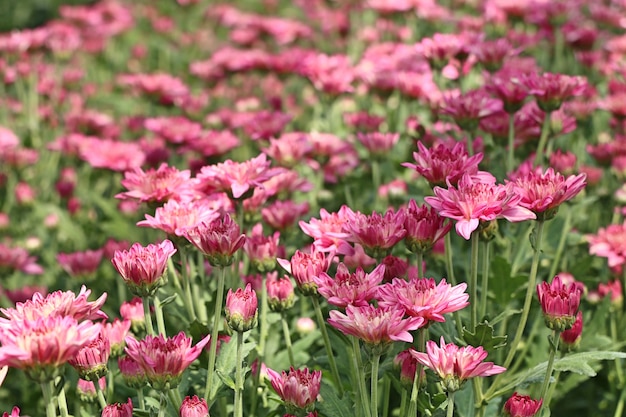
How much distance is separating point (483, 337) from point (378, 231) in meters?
0.33

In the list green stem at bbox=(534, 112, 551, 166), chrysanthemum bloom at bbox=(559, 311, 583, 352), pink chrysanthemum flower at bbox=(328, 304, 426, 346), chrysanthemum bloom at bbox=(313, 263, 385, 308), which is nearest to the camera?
pink chrysanthemum flower at bbox=(328, 304, 426, 346)

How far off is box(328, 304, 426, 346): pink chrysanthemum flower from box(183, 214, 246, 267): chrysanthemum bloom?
1.06 ft

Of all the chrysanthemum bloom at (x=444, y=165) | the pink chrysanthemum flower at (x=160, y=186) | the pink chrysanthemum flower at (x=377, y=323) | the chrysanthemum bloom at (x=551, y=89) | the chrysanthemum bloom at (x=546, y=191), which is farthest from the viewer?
the chrysanthemum bloom at (x=551, y=89)

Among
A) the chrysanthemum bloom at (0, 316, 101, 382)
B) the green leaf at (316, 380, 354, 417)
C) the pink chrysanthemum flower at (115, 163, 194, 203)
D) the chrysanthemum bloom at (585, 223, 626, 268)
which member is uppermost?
the chrysanthemum bloom at (0, 316, 101, 382)

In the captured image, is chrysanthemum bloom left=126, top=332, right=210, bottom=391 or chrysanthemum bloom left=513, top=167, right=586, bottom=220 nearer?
chrysanthemum bloom left=126, top=332, right=210, bottom=391

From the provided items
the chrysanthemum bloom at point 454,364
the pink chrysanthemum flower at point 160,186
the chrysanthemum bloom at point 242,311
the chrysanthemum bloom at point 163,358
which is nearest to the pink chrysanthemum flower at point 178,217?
the pink chrysanthemum flower at point 160,186

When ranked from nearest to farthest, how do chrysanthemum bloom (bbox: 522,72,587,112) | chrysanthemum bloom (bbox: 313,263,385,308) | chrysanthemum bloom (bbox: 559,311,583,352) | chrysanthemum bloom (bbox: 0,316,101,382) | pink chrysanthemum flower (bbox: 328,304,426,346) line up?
chrysanthemum bloom (bbox: 0,316,101,382) → pink chrysanthemum flower (bbox: 328,304,426,346) → chrysanthemum bloom (bbox: 313,263,385,308) → chrysanthemum bloom (bbox: 559,311,583,352) → chrysanthemum bloom (bbox: 522,72,587,112)

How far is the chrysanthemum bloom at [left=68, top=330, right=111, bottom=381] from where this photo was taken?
175 cm

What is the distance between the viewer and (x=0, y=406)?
293cm

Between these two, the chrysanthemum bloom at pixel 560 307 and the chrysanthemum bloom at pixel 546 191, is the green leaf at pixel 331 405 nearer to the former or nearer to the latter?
the chrysanthemum bloom at pixel 560 307

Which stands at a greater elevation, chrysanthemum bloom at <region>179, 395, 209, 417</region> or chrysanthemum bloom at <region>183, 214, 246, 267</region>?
chrysanthemum bloom at <region>183, 214, 246, 267</region>

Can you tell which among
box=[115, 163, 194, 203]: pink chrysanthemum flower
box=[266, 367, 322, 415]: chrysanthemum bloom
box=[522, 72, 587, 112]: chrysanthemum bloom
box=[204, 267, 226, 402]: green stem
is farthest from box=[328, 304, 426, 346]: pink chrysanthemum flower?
box=[522, 72, 587, 112]: chrysanthemum bloom

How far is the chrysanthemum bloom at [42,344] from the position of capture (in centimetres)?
140

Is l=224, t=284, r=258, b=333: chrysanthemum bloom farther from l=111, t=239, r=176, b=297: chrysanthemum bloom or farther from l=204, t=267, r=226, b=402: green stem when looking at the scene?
l=111, t=239, r=176, b=297: chrysanthemum bloom
